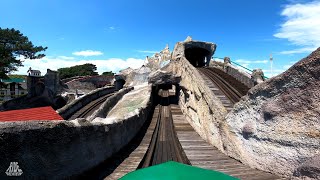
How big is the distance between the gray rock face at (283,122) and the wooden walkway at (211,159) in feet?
1.05

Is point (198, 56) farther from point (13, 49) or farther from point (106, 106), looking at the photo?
point (13, 49)

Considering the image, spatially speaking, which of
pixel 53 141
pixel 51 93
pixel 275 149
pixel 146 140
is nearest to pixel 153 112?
pixel 146 140

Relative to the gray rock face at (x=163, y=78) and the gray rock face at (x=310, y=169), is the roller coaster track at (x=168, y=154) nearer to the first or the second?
the gray rock face at (x=310, y=169)

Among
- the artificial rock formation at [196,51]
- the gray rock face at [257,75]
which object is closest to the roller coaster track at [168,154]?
the gray rock face at [257,75]

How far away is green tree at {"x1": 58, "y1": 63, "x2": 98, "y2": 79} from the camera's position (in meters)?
82.3

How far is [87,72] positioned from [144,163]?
80.5 m

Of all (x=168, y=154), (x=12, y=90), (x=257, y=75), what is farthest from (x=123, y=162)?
(x=12, y=90)

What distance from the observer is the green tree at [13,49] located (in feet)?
87.7

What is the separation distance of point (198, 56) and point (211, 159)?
74.6ft

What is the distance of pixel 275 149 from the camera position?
6.64 metres

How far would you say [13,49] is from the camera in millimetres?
29250

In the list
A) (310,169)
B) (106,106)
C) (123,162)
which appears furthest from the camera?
(106,106)

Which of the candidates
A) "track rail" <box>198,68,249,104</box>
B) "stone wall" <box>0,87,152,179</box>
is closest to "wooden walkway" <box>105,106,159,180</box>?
"stone wall" <box>0,87,152,179</box>

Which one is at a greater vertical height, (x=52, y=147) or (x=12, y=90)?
(x=12, y=90)
